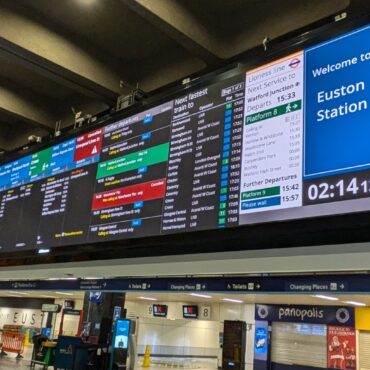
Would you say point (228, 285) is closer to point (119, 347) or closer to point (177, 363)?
point (119, 347)

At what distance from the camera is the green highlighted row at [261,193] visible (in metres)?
3.16

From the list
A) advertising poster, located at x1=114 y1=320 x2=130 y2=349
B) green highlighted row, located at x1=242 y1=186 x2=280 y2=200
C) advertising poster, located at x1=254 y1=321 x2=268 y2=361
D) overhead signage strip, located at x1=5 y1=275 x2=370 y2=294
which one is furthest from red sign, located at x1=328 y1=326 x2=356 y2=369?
green highlighted row, located at x1=242 y1=186 x2=280 y2=200

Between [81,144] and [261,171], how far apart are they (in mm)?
2539

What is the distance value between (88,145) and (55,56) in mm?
1429

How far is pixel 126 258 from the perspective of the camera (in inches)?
179

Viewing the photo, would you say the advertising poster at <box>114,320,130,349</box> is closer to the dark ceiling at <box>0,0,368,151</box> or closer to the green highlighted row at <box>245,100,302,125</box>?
the dark ceiling at <box>0,0,368,151</box>

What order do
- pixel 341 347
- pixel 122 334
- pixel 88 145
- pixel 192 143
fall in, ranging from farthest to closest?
pixel 341 347 → pixel 122 334 → pixel 88 145 → pixel 192 143

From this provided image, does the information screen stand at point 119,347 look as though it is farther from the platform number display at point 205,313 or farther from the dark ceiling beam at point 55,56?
the platform number display at point 205,313

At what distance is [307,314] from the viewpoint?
18.8 metres

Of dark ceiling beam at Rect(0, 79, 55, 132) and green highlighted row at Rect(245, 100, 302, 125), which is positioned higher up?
dark ceiling beam at Rect(0, 79, 55, 132)

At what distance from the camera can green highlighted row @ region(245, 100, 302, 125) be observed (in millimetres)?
3277

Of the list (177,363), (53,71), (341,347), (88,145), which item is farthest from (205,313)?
(88,145)

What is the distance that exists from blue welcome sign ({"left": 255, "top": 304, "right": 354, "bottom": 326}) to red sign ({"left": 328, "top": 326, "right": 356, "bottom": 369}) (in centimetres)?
28

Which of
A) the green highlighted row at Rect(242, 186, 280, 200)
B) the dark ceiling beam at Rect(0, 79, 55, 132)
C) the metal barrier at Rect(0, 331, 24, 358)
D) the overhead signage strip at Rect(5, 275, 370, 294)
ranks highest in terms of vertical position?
the dark ceiling beam at Rect(0, 79, 55, 132)
